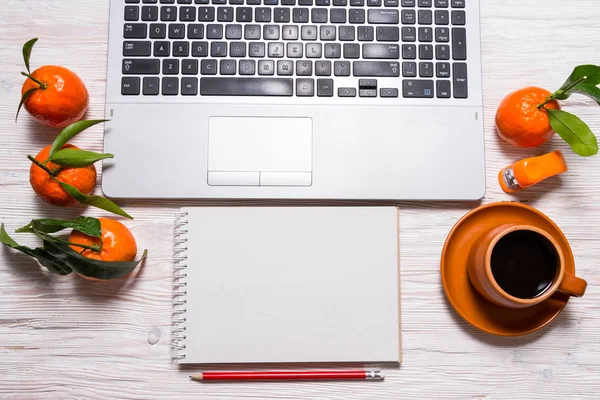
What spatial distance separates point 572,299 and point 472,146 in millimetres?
251

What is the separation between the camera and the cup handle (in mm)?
598

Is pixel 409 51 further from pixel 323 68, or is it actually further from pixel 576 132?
pixel 576 132

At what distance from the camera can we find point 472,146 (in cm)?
68

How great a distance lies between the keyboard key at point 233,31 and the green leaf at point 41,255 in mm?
354

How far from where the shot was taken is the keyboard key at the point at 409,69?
68cm

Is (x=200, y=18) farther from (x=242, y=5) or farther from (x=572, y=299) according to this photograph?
(x=572, y=299)

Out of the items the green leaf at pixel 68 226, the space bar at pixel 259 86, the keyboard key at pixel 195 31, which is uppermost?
the keyboard key at pixel 195 31

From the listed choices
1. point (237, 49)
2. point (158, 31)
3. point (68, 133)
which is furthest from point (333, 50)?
point (68, 133)

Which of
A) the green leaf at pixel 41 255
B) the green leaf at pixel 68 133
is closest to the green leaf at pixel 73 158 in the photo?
the green leaf at pixel 68 133

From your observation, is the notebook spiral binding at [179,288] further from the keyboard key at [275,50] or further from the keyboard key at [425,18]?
the keyboard key at [425,18]

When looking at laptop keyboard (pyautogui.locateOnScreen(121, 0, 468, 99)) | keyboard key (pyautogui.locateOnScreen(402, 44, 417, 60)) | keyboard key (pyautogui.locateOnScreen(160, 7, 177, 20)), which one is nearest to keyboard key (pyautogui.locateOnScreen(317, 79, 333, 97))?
laptop keyboard (pyautogui.locateOnScreen(121, 0, 468, 99))

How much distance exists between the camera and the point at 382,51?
678 mm

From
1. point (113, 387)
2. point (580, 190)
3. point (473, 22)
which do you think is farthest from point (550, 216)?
point (113, 387)

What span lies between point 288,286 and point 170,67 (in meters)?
0.32
